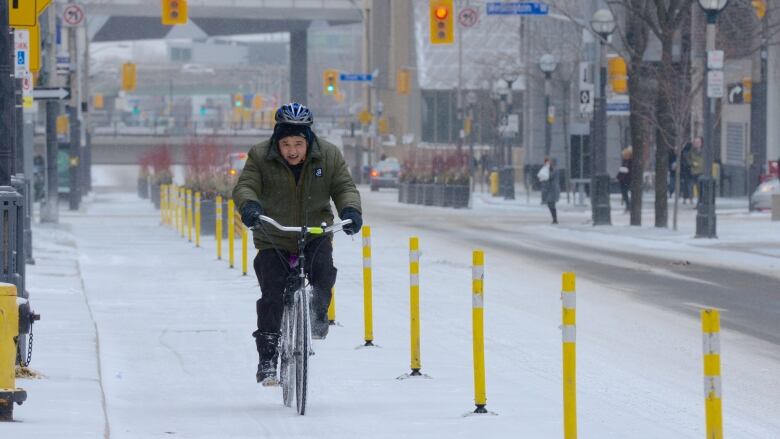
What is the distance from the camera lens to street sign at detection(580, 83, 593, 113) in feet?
120

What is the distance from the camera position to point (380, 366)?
1257 centimetres

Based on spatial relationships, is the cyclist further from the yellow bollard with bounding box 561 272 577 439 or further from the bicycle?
the yellow bollard with bounding box 561 272 577 439

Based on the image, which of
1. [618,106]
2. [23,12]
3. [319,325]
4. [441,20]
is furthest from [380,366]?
[441,20]

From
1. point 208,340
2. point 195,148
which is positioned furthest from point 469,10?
point 208,340

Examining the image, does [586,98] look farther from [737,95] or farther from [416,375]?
[416,375]

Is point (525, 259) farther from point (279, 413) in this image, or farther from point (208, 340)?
point (279, 413)

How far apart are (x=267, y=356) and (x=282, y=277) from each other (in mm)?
561

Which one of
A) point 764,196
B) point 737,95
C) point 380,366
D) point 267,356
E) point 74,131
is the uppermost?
point 737,95

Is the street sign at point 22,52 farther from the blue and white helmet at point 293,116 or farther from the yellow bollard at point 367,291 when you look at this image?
the blue and white helmet at point 293,116

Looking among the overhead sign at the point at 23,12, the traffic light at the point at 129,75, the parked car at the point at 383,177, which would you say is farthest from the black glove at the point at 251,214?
the traffic light at the point at 129,75

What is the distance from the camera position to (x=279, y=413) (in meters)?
10.3

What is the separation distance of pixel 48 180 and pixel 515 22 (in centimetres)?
6266

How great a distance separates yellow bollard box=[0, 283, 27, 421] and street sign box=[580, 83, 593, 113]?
91.2ft

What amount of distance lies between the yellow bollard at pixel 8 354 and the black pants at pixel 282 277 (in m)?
1.62
